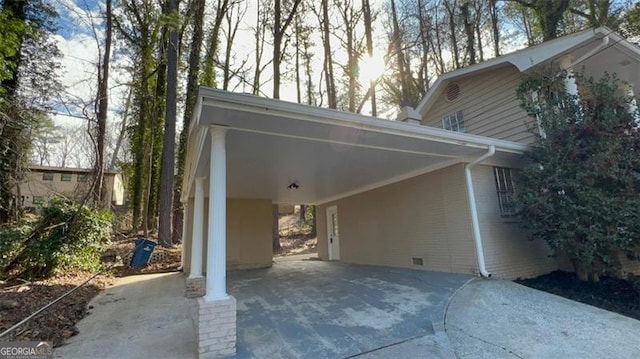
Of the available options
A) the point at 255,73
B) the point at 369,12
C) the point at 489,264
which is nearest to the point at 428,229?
the point at 489,264

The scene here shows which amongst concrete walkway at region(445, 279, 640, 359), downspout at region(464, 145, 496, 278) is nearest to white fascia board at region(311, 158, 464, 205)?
downspout at region(464, 145, 496, 278)

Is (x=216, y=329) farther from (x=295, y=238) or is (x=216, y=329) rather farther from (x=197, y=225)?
(x=295, y=238)

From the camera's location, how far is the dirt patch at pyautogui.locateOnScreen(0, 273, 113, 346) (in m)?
3.92

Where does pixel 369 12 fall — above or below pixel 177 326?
above

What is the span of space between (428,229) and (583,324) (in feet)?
11.2

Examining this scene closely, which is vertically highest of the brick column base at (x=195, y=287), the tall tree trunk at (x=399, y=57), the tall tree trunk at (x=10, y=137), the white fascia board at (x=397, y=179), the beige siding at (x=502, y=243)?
the tall tree trunk at (x=399, y=57)

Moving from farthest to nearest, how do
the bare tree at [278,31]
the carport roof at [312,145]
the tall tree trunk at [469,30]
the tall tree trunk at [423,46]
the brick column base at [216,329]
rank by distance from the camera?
the tall tree trunk at [423,46], the tall tree trunk at [469,30], the bare tree at [278,31], the carport roof at [312,145], the brick column base at [216,329]

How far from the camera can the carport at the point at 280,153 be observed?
3.24 metres

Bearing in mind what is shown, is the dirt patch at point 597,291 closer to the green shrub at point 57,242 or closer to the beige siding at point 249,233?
the beige siding at point 249,233

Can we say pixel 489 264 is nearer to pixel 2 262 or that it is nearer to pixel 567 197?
pixel 567 197

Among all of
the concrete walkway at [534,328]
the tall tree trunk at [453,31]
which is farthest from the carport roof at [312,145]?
the tall tree trunk at [453,31]

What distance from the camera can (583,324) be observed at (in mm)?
3797

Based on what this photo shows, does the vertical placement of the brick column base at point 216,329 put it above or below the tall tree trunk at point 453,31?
below

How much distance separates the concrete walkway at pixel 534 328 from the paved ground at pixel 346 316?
287 millimetres
